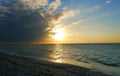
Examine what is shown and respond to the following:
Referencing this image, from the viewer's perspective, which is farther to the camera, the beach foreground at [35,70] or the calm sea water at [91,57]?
the calm sea water at [91,57]

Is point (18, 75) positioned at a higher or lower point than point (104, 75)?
higher

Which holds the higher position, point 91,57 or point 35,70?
point 35,70

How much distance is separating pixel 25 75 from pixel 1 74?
209 centimetres

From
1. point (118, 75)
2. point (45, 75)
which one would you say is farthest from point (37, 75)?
point (118, 75)

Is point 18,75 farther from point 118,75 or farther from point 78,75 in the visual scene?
point 118,75

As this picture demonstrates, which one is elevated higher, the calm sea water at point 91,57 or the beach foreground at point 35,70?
the beach foreground at point 35,70

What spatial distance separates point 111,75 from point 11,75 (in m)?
13.4

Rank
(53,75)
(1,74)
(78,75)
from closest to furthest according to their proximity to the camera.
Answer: (1,74)
(53,75)
(78,75)

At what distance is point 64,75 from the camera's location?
18.1 m

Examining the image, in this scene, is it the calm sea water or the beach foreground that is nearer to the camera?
the beach foreground

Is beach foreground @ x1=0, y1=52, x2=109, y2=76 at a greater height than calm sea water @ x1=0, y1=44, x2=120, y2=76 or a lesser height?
greater

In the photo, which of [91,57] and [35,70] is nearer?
[35,70]

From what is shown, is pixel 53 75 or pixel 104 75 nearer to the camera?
pixel 53 75

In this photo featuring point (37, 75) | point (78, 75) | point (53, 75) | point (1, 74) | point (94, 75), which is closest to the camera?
point (1, 74)
